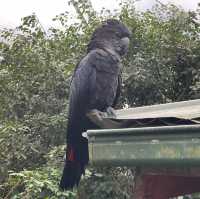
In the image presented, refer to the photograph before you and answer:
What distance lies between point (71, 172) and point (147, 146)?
1648 millimetres

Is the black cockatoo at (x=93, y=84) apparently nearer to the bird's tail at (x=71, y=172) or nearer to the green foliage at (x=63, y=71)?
the bird's tail at (x=71, y=172)

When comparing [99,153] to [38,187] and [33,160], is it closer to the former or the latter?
[38,187]

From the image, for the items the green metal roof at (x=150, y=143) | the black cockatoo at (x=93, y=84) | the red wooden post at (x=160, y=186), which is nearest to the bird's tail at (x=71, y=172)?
the black cockatoo at (x=93, y=84)

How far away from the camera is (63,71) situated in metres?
6.46

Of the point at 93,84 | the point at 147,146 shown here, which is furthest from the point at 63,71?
the point at 147,146

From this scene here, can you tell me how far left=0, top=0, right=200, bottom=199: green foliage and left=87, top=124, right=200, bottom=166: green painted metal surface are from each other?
4229mm

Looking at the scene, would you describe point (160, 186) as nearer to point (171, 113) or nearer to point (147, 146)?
point (171, 113)

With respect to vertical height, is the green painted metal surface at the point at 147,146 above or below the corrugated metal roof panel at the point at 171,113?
below

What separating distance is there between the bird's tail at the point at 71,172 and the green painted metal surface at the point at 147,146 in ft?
4.77

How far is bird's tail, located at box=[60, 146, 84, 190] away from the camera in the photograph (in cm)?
316

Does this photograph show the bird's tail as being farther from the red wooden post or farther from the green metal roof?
the green metal roof

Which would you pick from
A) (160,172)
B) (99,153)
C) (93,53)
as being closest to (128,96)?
(93,53)

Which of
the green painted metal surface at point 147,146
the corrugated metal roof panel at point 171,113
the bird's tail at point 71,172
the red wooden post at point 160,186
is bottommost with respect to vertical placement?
the bird's tail at point 71,172

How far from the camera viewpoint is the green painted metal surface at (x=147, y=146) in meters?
1.50
